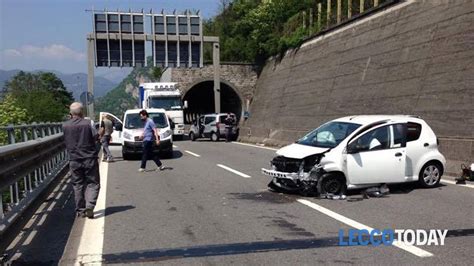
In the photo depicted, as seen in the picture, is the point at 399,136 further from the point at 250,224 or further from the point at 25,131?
the point at 25,131

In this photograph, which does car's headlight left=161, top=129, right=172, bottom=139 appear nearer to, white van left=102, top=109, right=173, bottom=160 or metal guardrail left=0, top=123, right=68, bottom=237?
white van left=102, top=109, right=173, bottom=160

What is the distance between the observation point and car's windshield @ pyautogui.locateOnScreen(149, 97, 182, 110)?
122 feet

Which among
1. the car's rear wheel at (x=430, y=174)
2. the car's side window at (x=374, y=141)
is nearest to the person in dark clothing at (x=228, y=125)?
the car's rear wheel at (x=430, y=174)

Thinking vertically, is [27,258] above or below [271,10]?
below

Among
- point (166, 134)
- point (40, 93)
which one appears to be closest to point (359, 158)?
point (166, 134)

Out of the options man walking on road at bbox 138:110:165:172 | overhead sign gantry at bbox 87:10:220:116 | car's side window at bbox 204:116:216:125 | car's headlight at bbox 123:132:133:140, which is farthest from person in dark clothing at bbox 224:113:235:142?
man walking on road at bbox 138:110:165:172

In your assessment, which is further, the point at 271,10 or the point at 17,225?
the point at 271,10

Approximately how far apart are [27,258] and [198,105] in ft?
197

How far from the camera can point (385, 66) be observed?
24.0m

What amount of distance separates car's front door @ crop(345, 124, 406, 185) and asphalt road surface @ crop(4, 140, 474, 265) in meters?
0.40

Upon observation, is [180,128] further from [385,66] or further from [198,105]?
[198,105]

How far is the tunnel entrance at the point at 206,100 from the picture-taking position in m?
53.6

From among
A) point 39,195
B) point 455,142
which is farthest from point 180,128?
point 39,195

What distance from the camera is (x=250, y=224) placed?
25.0ft
